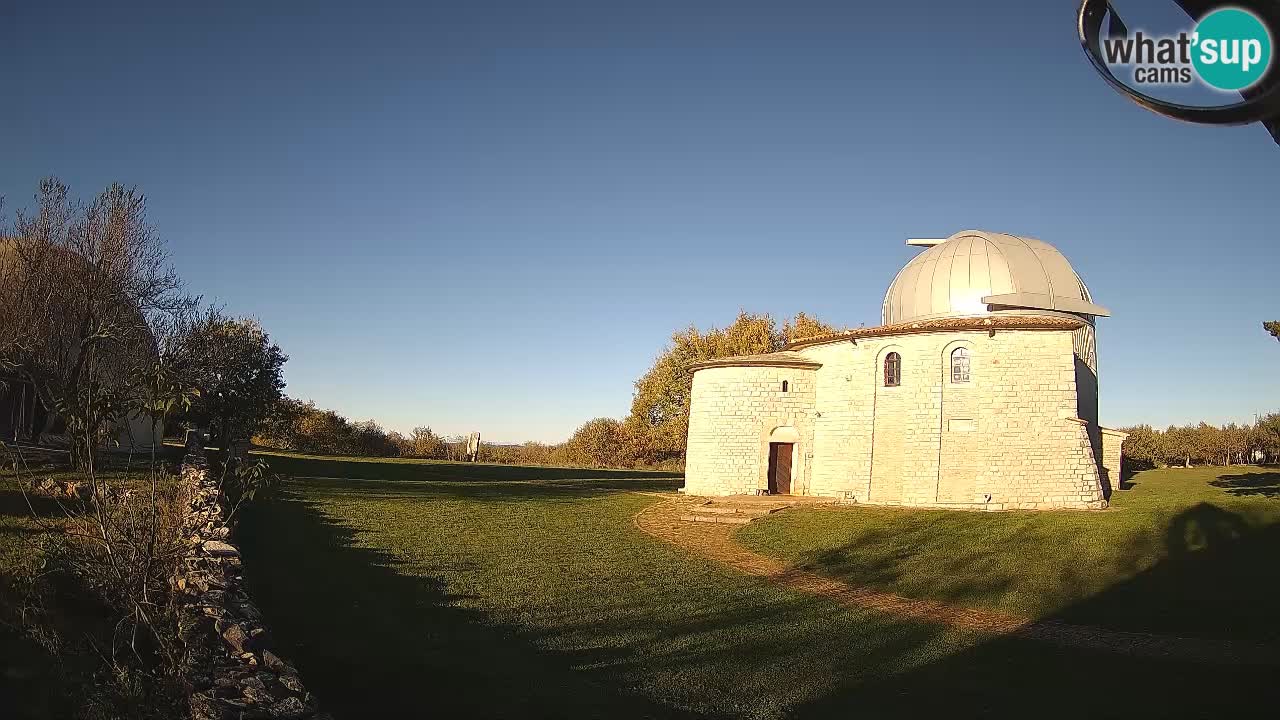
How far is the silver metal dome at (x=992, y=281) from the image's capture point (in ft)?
76.7

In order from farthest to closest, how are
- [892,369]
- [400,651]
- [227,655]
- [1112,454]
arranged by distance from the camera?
[1112,454] < [892,369] < [400,651] < [227,655]

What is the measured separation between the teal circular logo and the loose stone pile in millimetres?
5659

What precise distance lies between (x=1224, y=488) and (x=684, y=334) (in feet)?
86.6

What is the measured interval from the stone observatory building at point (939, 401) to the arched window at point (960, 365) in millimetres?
46

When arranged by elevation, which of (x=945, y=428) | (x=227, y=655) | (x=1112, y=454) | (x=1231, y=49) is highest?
(x=1231, y=49)

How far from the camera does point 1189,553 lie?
13.6m

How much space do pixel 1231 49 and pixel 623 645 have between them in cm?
788

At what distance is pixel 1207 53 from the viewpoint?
2361mm

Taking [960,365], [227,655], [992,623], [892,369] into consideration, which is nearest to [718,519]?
[892,369]

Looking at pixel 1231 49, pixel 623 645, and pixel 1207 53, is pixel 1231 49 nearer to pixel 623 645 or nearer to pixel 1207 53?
pixel 1207 53

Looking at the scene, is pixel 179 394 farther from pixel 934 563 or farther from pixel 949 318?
pixel 949 318

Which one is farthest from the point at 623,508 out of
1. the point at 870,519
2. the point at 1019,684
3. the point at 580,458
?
the point at 580,458

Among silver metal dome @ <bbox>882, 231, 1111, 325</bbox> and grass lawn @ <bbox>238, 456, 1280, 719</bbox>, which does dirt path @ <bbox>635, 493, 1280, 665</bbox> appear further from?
silver metal dome @ <bbox>882, 231, 1111, 325</bbox>

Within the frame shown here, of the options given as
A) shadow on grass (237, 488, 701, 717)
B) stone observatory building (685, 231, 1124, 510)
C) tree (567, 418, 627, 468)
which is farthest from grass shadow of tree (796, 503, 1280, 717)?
tree (567, 418, 627, 468)
